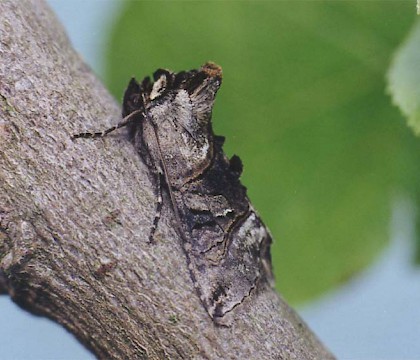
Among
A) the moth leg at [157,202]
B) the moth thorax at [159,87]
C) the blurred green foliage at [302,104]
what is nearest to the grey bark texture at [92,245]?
the moth leg at [157,202]

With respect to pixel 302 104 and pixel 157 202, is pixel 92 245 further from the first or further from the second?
pixel 302 104

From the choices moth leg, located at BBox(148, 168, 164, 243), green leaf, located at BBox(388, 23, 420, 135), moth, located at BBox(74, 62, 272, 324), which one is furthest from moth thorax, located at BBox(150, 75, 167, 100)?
green leaf, located at BBox(388, 23, 420, 135)

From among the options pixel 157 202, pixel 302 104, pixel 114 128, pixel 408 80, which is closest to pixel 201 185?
pixel 157 202

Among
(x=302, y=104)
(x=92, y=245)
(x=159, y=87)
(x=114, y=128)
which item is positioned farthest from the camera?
(x=302, y=104)

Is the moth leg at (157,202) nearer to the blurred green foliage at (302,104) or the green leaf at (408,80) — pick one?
the green leaf at (408,80)

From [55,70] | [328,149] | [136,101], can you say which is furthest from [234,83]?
[55,70]
